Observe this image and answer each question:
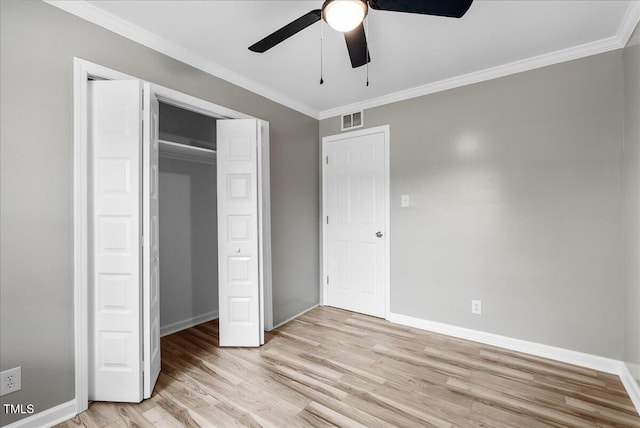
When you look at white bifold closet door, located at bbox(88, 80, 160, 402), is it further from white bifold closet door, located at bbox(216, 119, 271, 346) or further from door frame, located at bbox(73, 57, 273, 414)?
white bifold closet door, located at bbox(216, 119, 271, 346)

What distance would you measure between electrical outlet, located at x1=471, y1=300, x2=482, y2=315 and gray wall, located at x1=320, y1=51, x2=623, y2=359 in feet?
0.17

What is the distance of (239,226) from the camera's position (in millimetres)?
2727

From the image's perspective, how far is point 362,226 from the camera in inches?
141

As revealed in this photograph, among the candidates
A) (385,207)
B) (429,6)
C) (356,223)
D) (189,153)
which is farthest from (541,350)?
(189,153)

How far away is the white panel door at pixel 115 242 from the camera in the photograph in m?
1.89

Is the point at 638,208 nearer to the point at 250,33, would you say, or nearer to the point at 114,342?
the point at 250,33

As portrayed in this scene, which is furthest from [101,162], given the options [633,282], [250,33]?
[633,282]

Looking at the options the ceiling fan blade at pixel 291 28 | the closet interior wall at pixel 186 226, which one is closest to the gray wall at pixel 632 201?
the ceiling fan blade at pixel 291 28

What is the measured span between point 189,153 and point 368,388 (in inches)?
111

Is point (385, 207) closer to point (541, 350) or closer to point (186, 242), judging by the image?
point (541, 350)

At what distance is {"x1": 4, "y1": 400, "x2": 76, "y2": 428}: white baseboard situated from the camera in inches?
64.5

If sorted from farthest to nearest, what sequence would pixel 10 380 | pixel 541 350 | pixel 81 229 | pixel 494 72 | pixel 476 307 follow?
pixel 476 307
pixel 494 72
pixel 541 350
pixel 81 229
pixel 10 380

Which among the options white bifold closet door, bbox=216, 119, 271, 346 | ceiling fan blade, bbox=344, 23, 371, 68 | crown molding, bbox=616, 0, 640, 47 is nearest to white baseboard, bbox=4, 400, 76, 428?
white bifold closet door, bbox=216, 119, 271, 346

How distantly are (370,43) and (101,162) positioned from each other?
2137 mm
